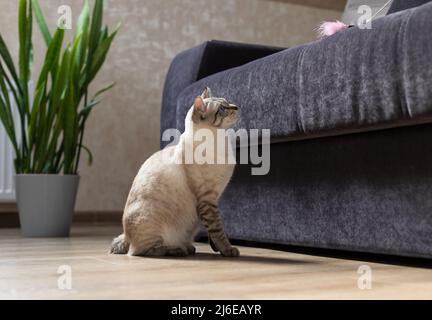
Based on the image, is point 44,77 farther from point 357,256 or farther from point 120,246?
point 357,256

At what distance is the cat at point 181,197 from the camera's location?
1.62 meters

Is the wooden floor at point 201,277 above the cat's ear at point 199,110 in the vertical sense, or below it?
below

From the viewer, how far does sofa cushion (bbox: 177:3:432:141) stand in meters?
1.26

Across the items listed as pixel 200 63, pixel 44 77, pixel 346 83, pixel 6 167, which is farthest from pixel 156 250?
pixel 6 167

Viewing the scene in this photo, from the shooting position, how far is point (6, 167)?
298cm

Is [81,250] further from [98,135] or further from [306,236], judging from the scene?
[98,135]

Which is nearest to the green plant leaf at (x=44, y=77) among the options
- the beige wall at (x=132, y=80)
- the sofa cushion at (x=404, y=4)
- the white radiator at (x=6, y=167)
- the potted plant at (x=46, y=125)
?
the potted plant at (x=46, y=125)

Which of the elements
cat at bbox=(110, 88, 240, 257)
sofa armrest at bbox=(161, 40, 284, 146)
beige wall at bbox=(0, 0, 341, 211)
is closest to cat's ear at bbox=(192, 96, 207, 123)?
cat at bbox=(110, 88, 240, 257)

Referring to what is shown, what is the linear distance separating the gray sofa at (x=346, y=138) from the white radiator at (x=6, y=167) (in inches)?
55.9

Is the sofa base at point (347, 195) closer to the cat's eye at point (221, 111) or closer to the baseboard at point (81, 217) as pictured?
the cat's eye at point (221, 111)

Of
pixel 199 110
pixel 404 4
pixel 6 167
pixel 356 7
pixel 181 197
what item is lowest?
pixel 181 197

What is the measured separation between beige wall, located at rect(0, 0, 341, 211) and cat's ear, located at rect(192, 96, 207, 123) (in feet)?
5.73

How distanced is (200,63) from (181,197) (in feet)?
2.63
